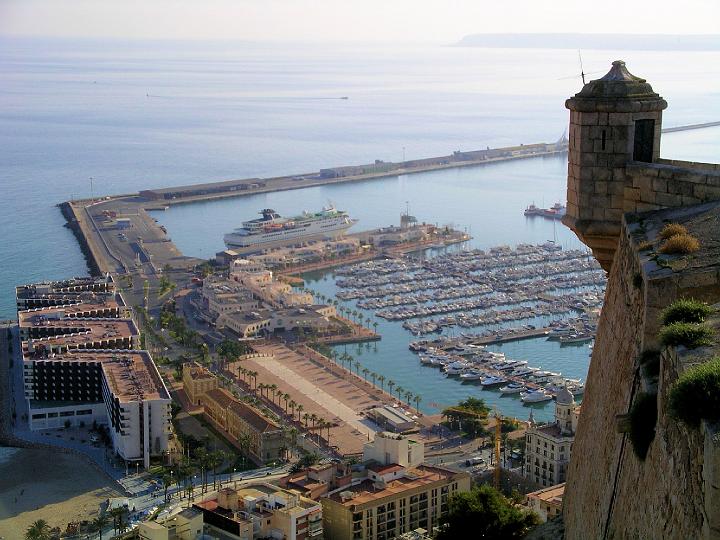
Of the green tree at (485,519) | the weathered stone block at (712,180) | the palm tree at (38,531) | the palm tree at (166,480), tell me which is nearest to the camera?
the weathered stone block at (712,180)

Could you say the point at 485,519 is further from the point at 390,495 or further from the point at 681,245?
the point at 681,245

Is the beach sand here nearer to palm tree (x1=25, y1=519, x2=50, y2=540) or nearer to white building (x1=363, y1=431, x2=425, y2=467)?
palm tree (x1=25, y1=519, x2=50, y2=540)

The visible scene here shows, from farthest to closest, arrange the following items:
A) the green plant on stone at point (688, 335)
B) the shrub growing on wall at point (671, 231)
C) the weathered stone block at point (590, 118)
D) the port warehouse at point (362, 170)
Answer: the port warehouse at point (362, 170) → the weathered stone block at point (590, 118) → the shrub growing on wall at point (671, 231) → the green plant on stone at point (688, 335)

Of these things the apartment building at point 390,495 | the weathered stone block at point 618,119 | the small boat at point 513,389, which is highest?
the weathered stone block at point 618,119

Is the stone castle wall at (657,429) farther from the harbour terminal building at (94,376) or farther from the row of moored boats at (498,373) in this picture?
the row of moored boats at (498,373)

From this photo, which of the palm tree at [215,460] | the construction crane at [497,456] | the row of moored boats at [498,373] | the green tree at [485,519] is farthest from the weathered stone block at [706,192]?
the row of moored boats at [498,373]

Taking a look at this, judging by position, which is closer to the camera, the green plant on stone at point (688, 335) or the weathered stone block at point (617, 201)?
the green plant on stone at point (688, 335)

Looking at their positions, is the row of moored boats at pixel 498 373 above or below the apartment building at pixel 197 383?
below
